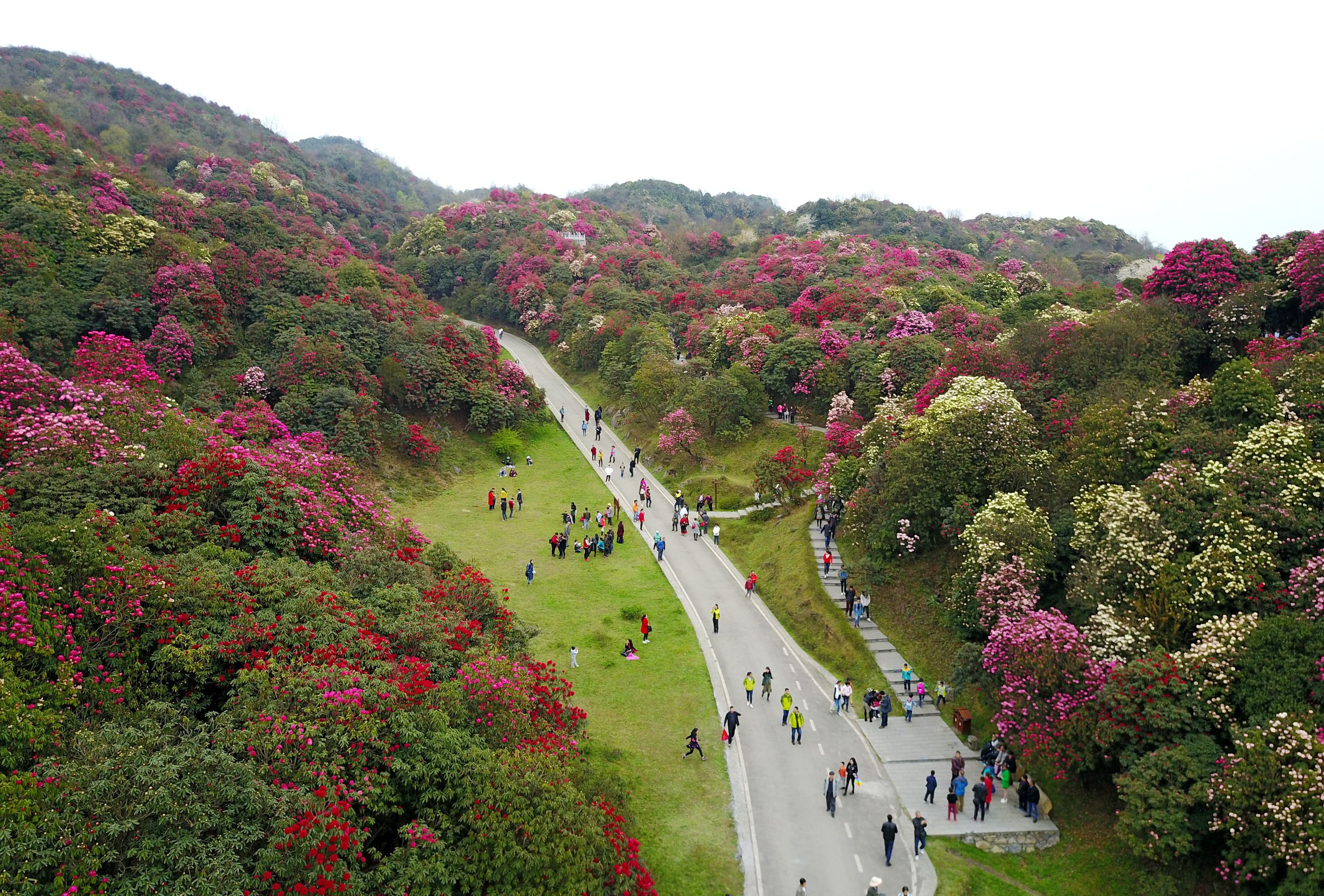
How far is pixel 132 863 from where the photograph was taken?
936 cm

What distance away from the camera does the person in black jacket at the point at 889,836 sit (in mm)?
15727

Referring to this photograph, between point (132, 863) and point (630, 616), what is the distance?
1747 centimetres

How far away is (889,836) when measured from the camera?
51.7 ft

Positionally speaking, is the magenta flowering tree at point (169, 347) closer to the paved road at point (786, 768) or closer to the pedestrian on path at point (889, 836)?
the paved road at point (786, 768)

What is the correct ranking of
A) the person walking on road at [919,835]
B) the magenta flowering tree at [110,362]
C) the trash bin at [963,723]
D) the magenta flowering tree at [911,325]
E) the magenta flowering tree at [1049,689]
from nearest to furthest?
the person walking on road at [919,835], the magenta flowering tree at [1049,689], the trash bin at [963,723], the magenta flowering tree at [110,362], the magenta flowering tree at [911,325]

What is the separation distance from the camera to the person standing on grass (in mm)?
15852

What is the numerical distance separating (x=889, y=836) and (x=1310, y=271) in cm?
2403

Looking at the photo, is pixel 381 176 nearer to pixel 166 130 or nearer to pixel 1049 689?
pixel 166 130

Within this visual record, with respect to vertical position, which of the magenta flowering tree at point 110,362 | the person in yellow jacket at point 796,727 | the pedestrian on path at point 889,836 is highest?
the magenta flowering tree at point 110,362

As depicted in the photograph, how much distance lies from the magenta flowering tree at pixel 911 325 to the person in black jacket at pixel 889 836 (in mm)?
28977

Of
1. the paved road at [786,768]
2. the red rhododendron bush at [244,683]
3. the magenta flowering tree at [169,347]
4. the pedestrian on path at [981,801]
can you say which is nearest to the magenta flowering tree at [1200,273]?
the paved road at [786,768]

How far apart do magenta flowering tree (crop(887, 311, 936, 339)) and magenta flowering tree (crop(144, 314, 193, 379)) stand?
3388 cm

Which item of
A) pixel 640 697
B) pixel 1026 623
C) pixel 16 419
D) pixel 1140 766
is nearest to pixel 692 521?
pixel 640 697

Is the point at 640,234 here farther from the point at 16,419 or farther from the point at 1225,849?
the point at 1225,849
